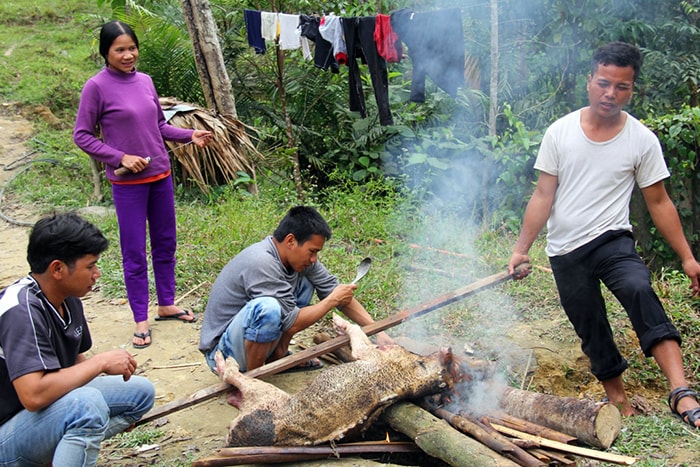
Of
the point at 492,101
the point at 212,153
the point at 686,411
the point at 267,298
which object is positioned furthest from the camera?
the point at 212,153

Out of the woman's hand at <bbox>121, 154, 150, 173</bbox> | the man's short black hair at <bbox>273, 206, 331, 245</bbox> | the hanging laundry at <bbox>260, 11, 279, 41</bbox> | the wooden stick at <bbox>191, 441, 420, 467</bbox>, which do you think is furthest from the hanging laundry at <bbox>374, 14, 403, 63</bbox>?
the wooden stick at <bbox>191, 441, 420, 467</bbox>

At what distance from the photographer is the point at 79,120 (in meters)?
4.59

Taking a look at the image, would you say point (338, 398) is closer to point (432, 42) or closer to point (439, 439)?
point (439, 439)

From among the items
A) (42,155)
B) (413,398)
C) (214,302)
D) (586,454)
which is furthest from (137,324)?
(42,155)

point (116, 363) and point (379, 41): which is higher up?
point (379, 41)

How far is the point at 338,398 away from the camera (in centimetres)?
334

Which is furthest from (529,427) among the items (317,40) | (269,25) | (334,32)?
(269,25)

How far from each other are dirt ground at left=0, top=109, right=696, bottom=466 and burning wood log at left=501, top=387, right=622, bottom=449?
849 millimetres

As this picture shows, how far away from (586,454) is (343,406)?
126 centimetres

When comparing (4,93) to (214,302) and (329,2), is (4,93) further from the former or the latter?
(214,302)

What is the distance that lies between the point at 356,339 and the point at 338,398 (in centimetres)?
54

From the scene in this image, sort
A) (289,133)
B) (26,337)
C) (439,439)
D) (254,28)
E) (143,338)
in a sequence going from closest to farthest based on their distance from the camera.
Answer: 1. (26,337)
2. (439,439)
3. (143,338)
4. (254,28)
5. (289,133)

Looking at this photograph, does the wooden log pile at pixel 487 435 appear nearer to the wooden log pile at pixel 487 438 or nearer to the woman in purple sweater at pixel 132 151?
the wooden log pile at pixel 487 438

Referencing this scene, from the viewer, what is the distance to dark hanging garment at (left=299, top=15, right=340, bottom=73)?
25.0 ft
